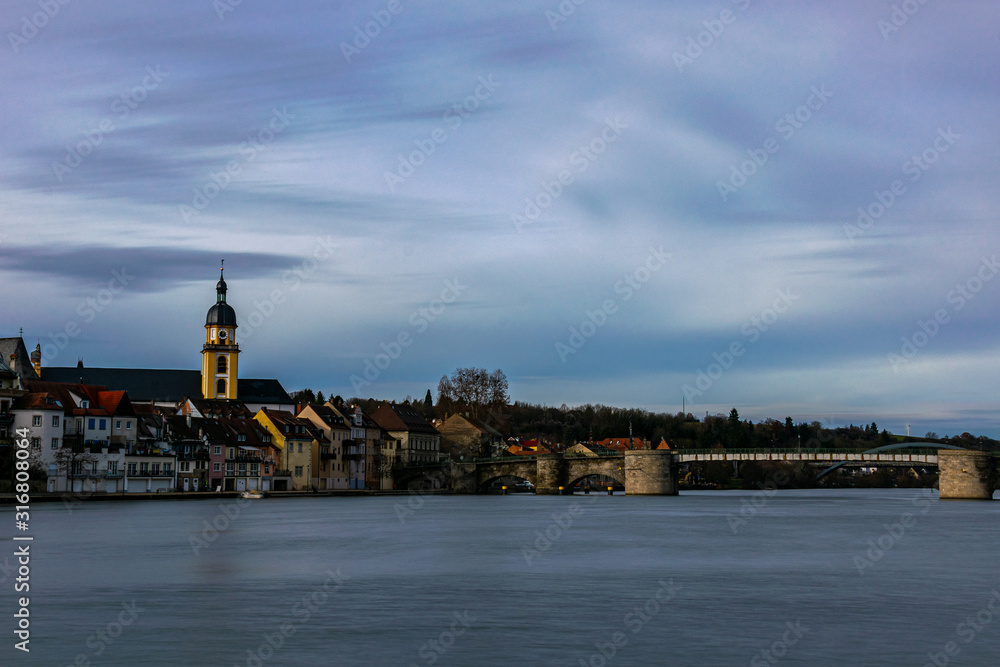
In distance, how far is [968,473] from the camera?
10706cm

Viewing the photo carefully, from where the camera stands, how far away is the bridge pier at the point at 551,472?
407 ft

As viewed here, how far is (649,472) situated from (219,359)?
6747cm

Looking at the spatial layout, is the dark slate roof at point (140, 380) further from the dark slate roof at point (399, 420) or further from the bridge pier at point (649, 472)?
the bridge pier at point (649, 472)

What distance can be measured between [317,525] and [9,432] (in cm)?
3756

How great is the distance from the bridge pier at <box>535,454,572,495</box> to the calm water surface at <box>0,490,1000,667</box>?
198 ft

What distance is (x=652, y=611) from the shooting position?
30.2m

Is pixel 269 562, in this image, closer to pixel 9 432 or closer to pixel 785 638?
pixel 785 638

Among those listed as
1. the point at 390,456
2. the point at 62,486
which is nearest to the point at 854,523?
the point at 62,486

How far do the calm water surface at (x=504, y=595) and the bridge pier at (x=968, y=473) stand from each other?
150ft

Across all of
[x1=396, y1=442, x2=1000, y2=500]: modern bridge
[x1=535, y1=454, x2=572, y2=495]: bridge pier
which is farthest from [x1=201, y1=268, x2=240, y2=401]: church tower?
[x1=535, y1=454, x2=572, y2=495]: bridge pier

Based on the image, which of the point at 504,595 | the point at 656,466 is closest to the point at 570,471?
the point at 656,466

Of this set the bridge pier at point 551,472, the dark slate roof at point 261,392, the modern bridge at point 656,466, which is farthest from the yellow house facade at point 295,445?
the dark slate roof at point 261,392

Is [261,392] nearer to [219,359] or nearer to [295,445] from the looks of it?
[219,359]

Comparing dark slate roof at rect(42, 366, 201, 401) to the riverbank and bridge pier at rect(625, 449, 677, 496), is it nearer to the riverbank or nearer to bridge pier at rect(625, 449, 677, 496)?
the riverbank
